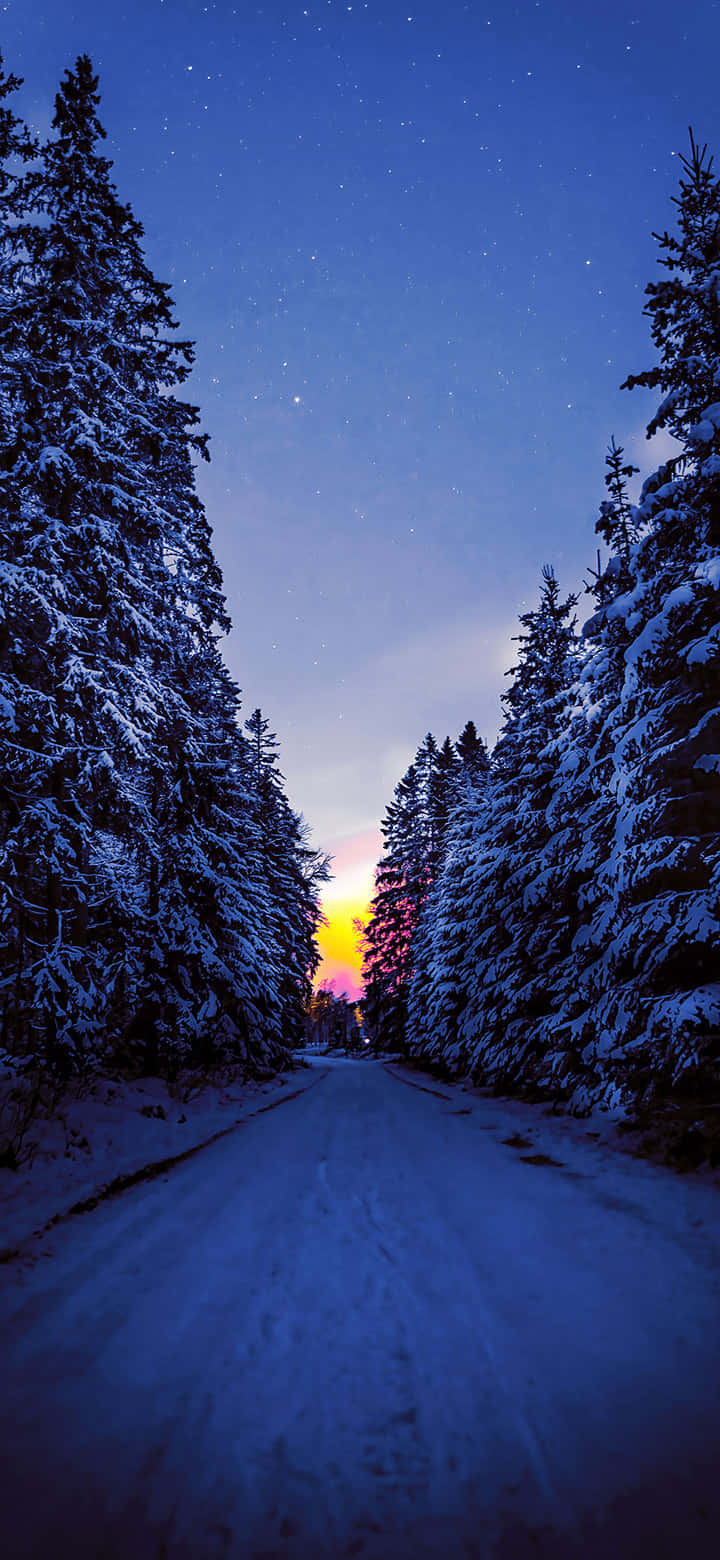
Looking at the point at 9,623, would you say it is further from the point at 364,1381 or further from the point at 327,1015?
the point at 327,1015

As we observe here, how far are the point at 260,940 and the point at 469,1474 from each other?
13565mm

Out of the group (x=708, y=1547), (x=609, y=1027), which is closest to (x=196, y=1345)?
(x=708, y=1547)

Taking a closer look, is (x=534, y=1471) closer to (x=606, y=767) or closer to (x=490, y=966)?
(x=606, y=767)

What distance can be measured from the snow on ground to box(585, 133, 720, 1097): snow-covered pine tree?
6176 mm

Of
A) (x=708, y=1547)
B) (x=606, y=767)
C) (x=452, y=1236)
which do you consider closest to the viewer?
(x=708, y=1547)

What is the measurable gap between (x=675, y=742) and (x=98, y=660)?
901 centimetres

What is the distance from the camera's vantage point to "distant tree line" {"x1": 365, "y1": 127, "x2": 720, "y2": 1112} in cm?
780

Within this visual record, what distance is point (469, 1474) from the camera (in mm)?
2363

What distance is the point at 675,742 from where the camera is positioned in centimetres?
805

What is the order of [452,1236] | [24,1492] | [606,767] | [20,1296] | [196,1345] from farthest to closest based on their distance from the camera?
1. [606,767]
2. [452,1236]
3. [20,1296]
4. [196,1345]
5. [24,1492]

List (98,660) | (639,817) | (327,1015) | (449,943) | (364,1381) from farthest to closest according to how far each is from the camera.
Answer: (327,1015) < (449,943) < (98,660) < (639,817) < (364,1381)

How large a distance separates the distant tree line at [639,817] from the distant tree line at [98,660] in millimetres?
6797

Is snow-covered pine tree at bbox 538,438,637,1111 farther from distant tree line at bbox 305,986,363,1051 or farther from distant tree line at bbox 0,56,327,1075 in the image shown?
distant tree line at bbox 305,986,363,1051

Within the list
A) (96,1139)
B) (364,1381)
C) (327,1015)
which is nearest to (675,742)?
(364,1381)
